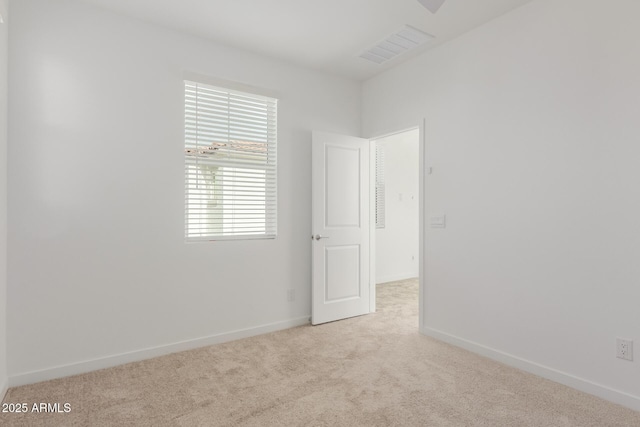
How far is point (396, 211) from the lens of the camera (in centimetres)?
628

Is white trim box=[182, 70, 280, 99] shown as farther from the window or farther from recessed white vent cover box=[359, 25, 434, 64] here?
recessed white vent cover box=[359, 25, 434, 64]

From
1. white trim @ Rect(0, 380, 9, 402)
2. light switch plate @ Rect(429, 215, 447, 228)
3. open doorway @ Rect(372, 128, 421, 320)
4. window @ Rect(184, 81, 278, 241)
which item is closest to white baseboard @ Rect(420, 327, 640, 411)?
light switch plate @ Rect(429, 215, 447, 228)

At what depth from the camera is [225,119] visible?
3324 millimetres

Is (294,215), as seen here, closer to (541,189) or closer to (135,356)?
(135,356)

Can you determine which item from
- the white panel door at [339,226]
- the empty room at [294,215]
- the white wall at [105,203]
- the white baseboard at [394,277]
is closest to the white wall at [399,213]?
the white baseboard at [394,277]

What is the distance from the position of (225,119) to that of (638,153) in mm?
3140

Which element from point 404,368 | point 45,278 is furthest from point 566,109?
point 45,278

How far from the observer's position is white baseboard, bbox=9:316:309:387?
8.09 ft

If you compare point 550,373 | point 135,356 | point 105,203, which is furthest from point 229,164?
point 550,373

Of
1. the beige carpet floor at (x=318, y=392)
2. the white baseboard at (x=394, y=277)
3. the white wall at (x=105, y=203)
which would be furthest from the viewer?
the white baseboard at (x=394, y=277)

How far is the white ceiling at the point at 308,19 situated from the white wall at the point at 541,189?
278 mm

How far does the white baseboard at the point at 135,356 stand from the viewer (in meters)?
2.47

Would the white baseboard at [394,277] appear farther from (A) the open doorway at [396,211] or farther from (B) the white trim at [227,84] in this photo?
(B) the white trim at [227,84]

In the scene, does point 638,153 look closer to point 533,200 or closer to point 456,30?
point 533,200
